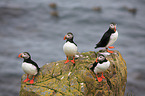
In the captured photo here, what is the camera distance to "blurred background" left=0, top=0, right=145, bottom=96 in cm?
1518

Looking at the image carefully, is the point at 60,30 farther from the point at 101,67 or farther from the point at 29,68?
the point at 101,67

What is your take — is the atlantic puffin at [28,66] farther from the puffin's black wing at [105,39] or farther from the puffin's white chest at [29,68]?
the puffin's black wing at [105,39]

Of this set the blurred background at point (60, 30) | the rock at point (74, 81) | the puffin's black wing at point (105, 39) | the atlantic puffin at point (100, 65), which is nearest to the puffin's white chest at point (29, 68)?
the rock at point (74, 81)

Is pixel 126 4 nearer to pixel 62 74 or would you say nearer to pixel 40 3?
pixel 40 3

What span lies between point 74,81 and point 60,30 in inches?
553

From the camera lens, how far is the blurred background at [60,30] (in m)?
15.2

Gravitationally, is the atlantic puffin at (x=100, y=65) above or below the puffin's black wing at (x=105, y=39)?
below

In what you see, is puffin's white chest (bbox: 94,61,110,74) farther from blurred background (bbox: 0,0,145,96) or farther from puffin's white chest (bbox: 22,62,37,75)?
blurred background (bbox: 0,0,145,96)

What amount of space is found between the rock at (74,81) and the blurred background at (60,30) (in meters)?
5.24

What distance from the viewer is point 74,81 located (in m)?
7.09

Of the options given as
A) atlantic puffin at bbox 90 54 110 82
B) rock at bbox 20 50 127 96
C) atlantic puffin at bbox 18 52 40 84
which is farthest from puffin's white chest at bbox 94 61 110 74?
atlantic puffin at bbox 18 52 40 84

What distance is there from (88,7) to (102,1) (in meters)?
2.92

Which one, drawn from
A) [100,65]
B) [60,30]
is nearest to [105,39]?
[100,65]

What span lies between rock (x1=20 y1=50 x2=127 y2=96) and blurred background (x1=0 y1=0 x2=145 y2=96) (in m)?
5.24
